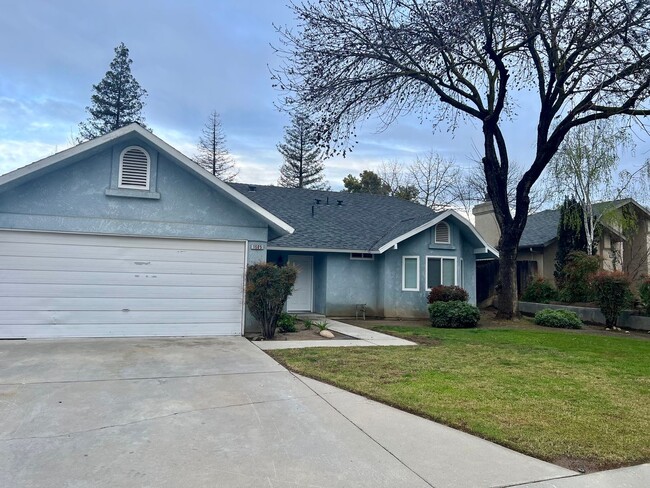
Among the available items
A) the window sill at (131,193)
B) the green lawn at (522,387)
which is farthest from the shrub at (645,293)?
the window sill at (131,193)

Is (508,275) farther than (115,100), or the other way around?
(115,100)

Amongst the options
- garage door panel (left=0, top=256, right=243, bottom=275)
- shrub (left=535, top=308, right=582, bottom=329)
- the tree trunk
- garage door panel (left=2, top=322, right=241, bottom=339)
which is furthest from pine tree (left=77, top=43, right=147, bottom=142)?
shrub (left=535, top=308, right=582, bottom=329)

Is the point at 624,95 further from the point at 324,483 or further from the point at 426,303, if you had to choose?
the point at 324,483

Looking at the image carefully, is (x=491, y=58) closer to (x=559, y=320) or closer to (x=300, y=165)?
(x=559, y=320)

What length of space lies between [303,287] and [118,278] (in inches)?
303

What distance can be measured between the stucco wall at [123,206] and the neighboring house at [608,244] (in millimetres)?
14824

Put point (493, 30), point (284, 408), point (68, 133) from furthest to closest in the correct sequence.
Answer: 1. point (68, 133)
2. point (493, 30)
3. point (284, 408)

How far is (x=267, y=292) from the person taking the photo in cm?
977

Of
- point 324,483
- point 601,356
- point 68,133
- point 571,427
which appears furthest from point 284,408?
point 68,133

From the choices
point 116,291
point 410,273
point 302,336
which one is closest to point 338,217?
point 410,273

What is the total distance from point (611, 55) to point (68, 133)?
32.6 m

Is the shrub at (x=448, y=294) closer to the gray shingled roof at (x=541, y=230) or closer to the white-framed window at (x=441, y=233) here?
the white-framed window at (x=441, y=233)

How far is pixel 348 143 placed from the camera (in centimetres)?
A: 1344

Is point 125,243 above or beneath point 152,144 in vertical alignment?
beneath
